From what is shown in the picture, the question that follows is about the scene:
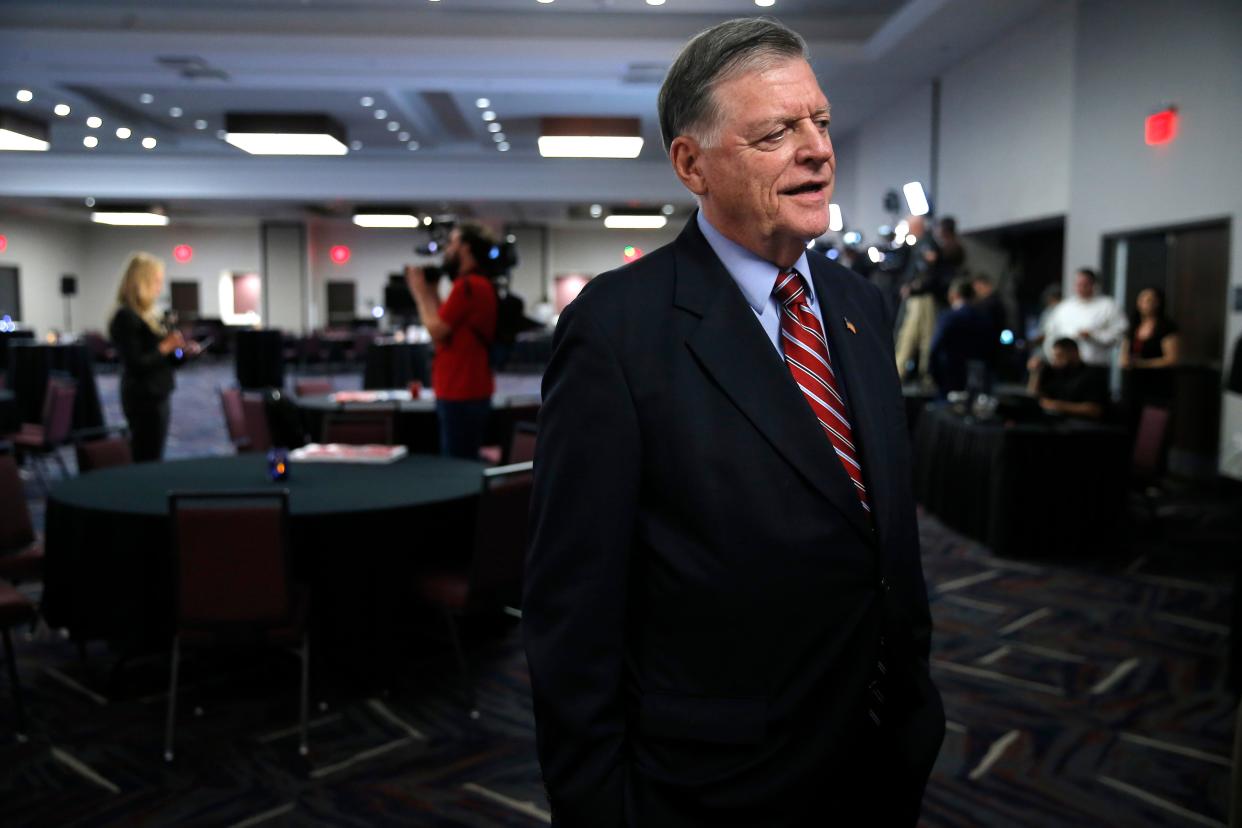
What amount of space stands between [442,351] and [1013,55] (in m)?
6.81

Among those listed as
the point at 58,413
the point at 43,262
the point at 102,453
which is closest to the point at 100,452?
the point at 102,453

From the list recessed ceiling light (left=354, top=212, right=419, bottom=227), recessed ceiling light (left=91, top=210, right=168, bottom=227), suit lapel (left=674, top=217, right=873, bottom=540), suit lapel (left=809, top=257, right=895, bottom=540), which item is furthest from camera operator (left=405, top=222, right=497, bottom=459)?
recessed ceiling light (left=91, top=210, right=168, bottom=227)

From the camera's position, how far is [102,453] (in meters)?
4.21

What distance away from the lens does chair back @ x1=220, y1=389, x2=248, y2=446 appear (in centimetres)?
601

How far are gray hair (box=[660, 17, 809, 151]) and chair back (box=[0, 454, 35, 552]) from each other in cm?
338

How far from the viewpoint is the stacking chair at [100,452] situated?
4.11m

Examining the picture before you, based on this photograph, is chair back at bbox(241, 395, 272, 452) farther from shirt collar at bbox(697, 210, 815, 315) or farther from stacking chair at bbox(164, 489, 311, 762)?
shirt collar at bbox(697, 210, 815, 315)

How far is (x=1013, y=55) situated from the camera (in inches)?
353

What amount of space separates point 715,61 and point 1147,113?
297 inches

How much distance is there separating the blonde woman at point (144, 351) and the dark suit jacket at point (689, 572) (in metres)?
4.71

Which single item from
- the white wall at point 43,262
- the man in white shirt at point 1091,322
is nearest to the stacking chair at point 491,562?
the man in white shirt at point 1091,322

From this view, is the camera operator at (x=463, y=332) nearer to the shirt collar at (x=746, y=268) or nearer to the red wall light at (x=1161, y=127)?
the shirt collar at (x=746, y=268)

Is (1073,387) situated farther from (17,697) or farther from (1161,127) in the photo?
(17,697)

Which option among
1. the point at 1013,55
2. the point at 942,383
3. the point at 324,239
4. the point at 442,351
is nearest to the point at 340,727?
the point at 442,351
